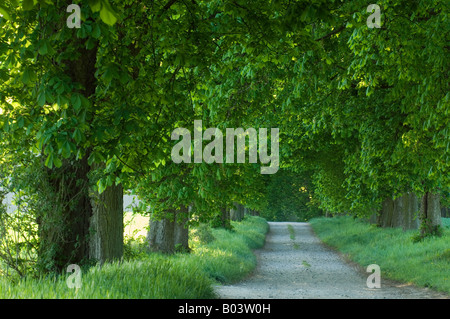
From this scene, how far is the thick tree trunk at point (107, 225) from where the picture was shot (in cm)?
1112

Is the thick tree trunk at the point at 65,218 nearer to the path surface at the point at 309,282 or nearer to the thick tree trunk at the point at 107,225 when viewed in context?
the thick tree trunk at the point at 107,225

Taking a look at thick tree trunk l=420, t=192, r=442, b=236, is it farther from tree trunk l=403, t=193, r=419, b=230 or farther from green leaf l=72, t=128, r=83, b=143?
green leaf l=72, t=128, r=83, b=143

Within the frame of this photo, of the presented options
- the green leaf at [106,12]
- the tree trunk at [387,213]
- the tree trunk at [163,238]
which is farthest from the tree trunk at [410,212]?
the green leaf at [106,12]

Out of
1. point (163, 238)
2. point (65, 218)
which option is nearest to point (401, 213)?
point (163, 238)

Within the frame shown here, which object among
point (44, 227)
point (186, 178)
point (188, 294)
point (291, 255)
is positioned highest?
point (186, 178)

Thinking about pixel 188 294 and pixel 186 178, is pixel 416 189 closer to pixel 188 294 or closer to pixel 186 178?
pixel 186 178

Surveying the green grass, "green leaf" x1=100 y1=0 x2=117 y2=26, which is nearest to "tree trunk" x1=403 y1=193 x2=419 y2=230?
the green grass

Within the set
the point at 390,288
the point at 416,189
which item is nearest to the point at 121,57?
the point at 390,288

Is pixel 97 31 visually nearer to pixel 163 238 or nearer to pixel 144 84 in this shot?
pixel 144 84

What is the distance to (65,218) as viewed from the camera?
918cm

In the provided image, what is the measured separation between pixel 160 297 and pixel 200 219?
7.29m

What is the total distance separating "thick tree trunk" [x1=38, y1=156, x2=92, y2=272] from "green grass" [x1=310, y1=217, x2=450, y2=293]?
349 inches

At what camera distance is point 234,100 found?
12.3 metres

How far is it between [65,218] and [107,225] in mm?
2093
